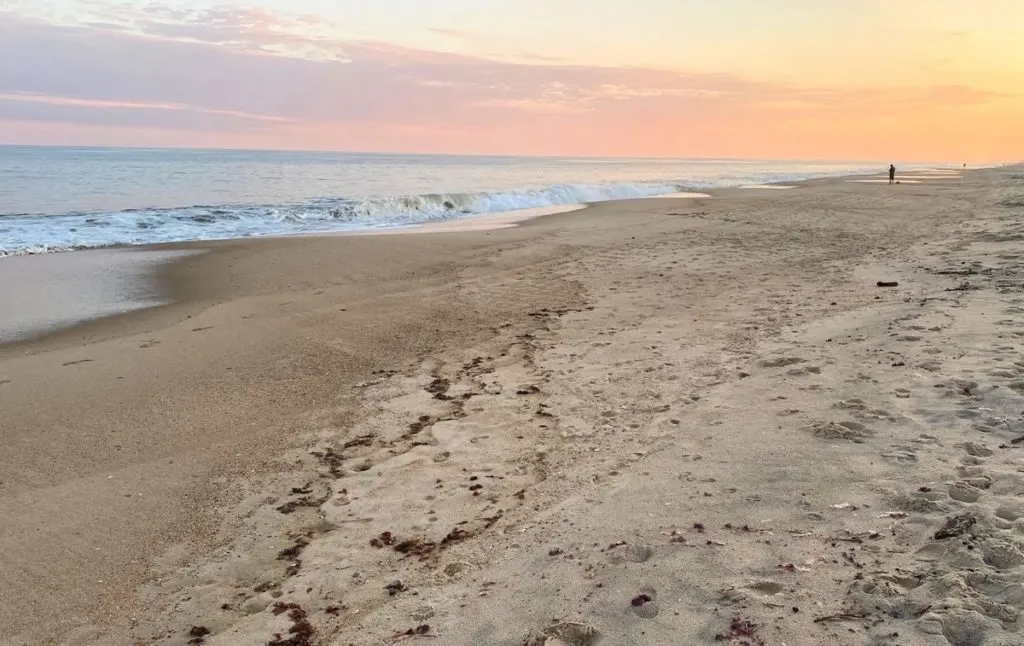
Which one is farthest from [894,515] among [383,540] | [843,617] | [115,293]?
[115,293]

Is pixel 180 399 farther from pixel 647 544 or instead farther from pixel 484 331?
pixel 647 544

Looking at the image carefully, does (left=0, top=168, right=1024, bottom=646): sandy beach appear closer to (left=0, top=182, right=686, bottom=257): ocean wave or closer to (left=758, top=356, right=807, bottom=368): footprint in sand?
(left=758, top=356, right=807, bottom=368): footprint in sand

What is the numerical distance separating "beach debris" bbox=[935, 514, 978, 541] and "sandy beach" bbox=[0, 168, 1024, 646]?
0.01m

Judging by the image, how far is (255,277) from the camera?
10.7 m

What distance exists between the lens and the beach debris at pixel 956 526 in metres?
2.67

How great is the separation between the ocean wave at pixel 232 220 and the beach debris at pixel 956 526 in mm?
16203

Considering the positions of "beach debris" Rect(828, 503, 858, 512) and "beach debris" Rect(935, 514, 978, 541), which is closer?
"beach debris" Rect(935, 514, 978, 541)

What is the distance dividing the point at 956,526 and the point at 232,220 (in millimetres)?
20449

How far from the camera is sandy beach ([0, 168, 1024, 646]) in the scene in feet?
8.40

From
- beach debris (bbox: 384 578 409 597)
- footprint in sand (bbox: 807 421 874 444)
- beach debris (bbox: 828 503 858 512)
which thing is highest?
footprint in sand (bbox: 807 421 874 444)

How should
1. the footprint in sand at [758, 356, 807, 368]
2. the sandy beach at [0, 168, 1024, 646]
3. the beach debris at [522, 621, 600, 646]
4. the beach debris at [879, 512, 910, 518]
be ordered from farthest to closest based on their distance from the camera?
1. the footprint in sand at [758, 356, 807, 368]
2. the beach debris at [879, 512, 910, 518]
3. the sandy beach at [0, 168, 1024, 646]
4. the beach debris at [522, 621, 600, 646]

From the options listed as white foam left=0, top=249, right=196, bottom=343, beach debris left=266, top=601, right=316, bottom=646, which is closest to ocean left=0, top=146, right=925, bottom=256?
white foam left=0, top=249, right=196, bottom=343

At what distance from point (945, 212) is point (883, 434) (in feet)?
54.3

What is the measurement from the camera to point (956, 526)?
8.90 feet
